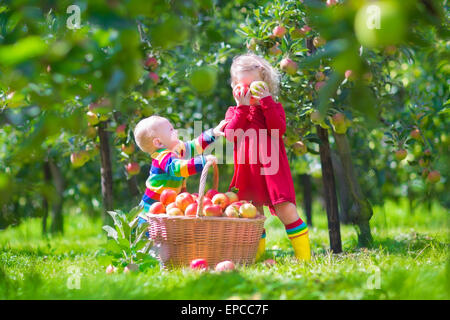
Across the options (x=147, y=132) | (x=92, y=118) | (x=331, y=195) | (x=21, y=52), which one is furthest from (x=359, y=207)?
(x=21, y=52)

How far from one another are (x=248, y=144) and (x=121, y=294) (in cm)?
133

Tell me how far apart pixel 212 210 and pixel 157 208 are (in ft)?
1.07

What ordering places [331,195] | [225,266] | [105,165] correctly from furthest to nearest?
[105,165] → [331,195] → [225,266]

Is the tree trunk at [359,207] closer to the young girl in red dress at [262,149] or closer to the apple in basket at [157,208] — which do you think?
the young girl in red dress at [262,149]

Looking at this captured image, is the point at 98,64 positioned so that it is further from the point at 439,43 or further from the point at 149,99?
the point at 439,43

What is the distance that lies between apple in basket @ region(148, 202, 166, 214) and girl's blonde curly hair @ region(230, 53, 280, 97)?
860 mm

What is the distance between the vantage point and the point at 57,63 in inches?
38.5

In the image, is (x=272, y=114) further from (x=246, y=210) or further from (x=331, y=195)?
(x=331, y=195)

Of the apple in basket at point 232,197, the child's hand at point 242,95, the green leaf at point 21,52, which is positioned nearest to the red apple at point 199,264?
the apple in basket at point 232,197

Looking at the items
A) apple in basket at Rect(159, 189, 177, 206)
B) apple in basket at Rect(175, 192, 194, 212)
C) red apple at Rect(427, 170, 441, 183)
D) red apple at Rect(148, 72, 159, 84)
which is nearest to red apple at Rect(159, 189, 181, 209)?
apple in basket at Rect(159, 189, 177, 206)

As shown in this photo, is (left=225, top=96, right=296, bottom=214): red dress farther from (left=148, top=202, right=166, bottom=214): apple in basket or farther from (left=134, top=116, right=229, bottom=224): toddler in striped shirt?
(left=148, top=202, right=166, bottom=214): apple in basket

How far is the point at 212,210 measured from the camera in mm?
2504

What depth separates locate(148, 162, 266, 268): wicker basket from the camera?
249 cm

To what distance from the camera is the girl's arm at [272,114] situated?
2734 millimetres
